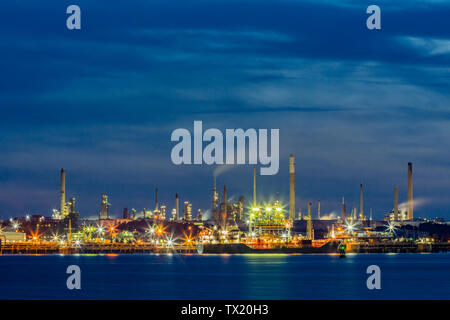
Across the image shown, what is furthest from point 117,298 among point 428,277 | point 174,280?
point 428,277

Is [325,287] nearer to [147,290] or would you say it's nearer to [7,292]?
[147,290]

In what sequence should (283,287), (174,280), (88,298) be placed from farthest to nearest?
(174,280)
(283,287)
(88,298)

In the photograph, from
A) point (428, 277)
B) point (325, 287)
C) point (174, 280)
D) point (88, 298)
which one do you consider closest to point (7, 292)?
point (88, 298)
